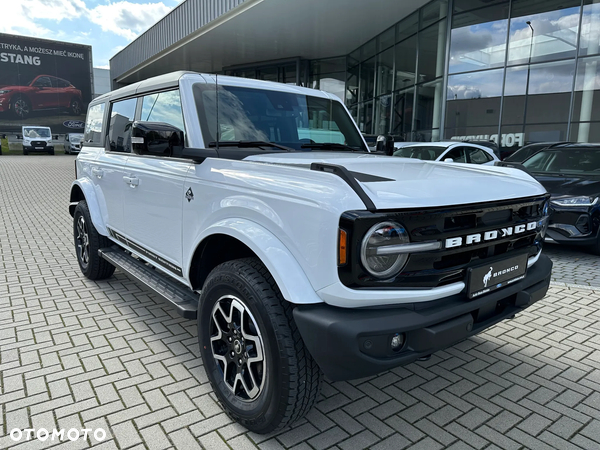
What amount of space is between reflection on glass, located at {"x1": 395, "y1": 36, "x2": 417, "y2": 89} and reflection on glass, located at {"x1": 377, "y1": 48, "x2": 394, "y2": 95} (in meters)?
0.47

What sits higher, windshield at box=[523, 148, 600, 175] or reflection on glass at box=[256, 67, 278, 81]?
reflection on glass at box=[256, 67, 278, 81]

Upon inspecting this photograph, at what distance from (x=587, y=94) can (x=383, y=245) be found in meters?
13.2

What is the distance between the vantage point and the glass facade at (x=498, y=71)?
12.1 meters

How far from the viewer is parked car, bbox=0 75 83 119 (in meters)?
41.5

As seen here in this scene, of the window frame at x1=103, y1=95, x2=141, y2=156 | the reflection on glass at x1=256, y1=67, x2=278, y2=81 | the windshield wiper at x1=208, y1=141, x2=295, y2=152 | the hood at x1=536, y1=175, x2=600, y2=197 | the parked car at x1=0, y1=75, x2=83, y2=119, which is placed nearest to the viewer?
the windshield wiper at x1=208, y1=141, x2=295, y2=152

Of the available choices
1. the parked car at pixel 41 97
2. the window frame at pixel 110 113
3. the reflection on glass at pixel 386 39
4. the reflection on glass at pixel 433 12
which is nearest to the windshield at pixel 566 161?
the window frame at pixel 110 113

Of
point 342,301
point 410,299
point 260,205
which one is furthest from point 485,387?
point 260,205

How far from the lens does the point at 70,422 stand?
2412 millimetres

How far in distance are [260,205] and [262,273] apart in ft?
1.16

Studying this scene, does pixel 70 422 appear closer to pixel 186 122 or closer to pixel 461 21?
pixel 186 122

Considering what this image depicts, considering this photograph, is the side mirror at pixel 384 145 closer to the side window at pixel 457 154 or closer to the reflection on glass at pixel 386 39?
the side window at pixel 457 154

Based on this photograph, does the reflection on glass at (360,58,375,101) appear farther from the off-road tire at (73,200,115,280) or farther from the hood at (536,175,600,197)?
the off-road tire at (73,200,115,280)

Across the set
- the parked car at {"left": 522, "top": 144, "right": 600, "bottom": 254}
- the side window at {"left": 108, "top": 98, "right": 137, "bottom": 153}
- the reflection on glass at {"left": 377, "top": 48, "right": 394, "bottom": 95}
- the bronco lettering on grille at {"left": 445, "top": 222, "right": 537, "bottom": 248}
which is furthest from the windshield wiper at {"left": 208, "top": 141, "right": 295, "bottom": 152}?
the reflection on glass at {"left": 377, "top": 48, "right": 394, "bottom": 95}

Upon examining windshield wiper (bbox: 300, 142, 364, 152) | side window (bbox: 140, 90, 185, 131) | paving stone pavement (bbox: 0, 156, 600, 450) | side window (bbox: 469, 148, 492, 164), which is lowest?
paving stone pavement (bbox: 0, 156, 600, 450)
